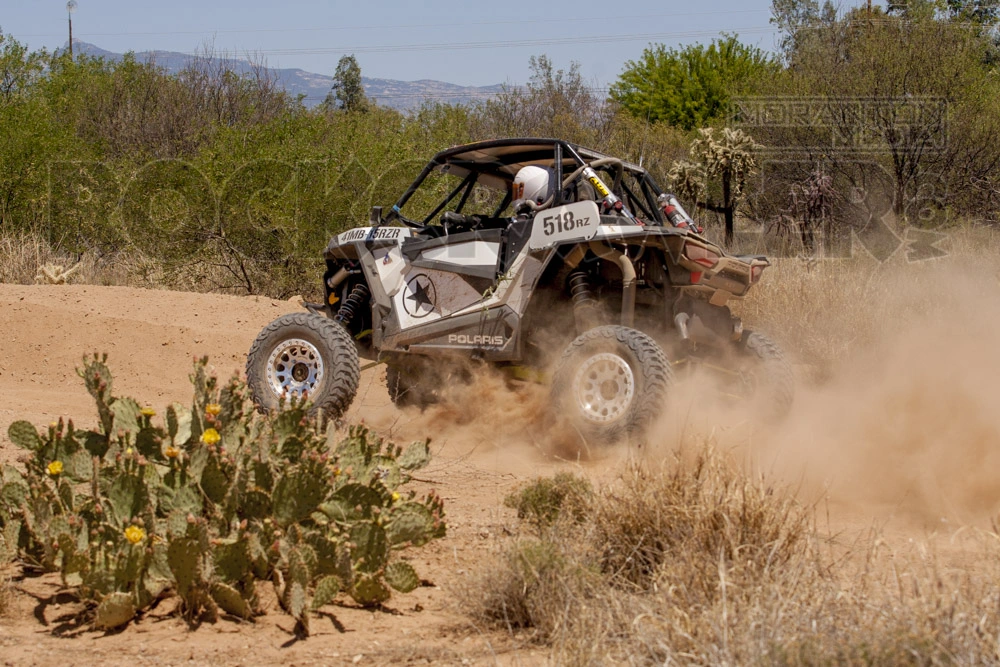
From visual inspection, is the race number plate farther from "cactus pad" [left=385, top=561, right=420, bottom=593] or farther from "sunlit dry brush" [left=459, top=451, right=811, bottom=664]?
"cactus pad" [left=385, top=561, right=420, bottom=593]

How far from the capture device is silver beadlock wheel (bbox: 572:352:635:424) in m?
6.72

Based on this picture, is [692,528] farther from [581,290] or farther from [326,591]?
[581,290]

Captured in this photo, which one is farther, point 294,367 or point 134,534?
point 294,367

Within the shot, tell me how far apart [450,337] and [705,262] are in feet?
6.49

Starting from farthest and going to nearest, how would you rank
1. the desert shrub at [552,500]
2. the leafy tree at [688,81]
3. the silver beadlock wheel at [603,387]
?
the leafy tree at [688,81]
the silver beadlock wheel at [603,387]
the desert shrub at [552,500]

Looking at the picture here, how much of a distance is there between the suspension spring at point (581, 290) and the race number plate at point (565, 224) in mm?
349

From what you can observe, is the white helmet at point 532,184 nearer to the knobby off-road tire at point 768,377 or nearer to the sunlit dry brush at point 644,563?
the knobby off-road tire at point 768,377

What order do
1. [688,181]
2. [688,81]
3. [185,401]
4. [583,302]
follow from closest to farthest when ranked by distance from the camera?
[583,302]
[185,401]
[688,181]
[688,81]

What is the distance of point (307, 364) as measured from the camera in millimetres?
8031

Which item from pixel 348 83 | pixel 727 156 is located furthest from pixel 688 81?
pixel 348 83

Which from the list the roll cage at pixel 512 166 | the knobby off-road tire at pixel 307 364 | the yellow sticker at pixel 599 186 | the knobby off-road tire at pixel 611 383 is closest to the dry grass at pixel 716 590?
the knobby off-road tire at pixel 611 383

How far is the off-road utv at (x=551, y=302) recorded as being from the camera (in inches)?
277

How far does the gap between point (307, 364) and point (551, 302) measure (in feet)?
6.15

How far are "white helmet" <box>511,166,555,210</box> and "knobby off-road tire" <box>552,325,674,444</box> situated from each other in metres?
1.43
